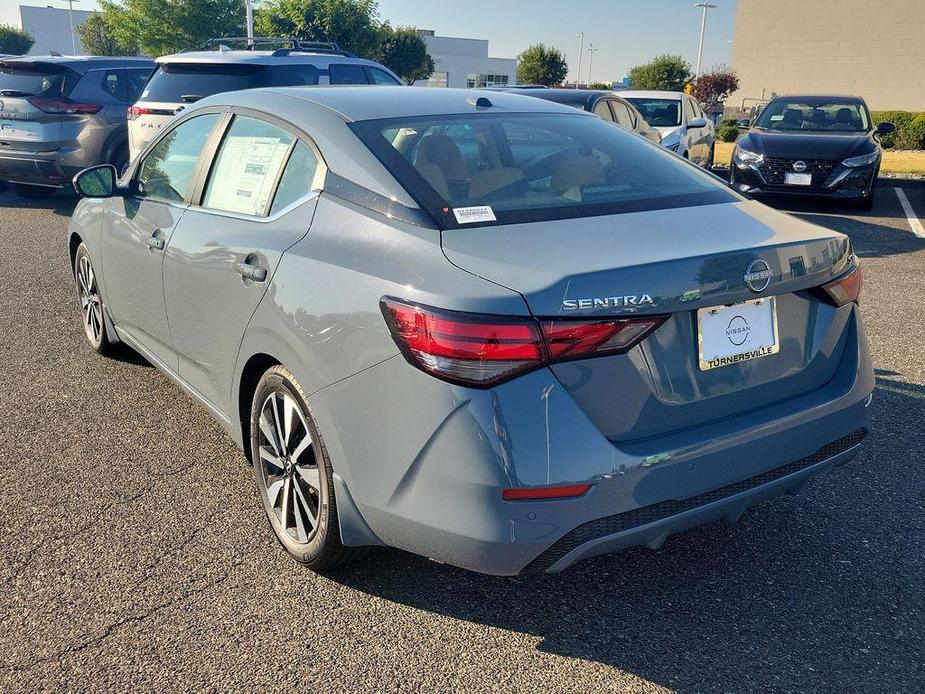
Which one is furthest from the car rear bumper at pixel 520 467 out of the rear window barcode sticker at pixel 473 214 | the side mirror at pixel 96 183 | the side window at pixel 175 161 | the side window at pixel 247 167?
the side mirror at pixel 96 183

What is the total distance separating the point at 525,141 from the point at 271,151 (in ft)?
3.11

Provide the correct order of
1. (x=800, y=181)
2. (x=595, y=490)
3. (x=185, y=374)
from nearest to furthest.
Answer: (x=595, y=490) → (x=185, y=374) → (x=800, y=181)

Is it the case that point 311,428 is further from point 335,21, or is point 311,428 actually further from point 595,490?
point 335,21

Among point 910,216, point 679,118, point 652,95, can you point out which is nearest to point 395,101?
point 910,216

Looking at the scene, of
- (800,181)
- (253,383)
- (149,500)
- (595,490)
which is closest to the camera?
(595,490)

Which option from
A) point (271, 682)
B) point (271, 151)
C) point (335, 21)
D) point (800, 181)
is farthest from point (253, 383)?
point (335, 21)

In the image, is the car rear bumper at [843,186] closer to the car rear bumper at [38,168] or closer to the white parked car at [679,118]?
the white parked car at [679,118]

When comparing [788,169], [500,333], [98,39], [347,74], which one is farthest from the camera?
[98,39]

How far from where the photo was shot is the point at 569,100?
389 inches

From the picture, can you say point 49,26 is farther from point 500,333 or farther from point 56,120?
point 500,333

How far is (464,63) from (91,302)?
90.9 m

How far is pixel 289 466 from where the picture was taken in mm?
2951

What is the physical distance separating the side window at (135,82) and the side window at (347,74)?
348 cm

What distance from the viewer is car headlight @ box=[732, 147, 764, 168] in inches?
445
